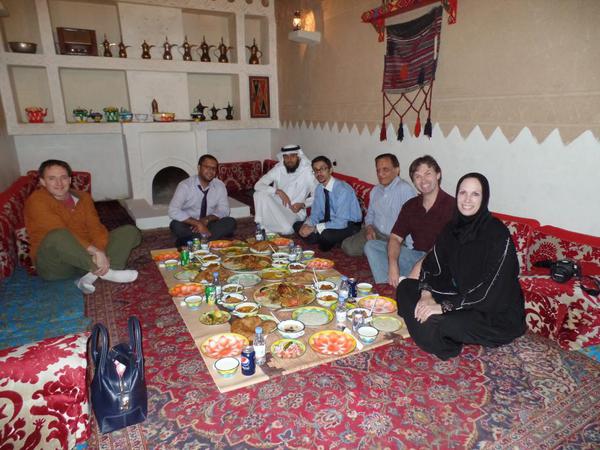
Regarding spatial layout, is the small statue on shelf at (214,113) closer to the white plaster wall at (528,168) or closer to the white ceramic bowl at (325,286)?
the white plaster wall at (528,168)

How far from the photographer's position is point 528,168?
3.23 m

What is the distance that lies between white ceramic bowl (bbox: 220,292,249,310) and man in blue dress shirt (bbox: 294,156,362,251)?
1.80 metres

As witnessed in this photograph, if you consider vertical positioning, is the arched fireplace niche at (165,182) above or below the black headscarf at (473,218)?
below

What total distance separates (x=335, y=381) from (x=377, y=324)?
0.47m

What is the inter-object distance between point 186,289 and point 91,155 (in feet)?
17.8

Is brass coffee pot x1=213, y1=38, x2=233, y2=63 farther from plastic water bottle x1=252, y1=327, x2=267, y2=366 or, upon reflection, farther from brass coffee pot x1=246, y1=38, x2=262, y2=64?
plastic water bottle x1=252, y1=327, x2=267, y2=366

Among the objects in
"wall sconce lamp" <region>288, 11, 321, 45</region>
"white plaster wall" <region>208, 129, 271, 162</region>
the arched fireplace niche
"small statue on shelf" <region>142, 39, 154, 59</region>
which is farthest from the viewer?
"white plaster wall" <region>208, 129, 271, 162</region>

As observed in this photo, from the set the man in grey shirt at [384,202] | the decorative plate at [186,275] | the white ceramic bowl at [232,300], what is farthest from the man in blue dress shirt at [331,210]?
the white ceramic bowl at [232,300]

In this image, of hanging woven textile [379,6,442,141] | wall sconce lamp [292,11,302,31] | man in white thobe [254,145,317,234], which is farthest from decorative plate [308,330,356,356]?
wall sconce lamp [292,11,302,31]

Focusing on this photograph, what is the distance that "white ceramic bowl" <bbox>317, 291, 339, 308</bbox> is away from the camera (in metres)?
2.61

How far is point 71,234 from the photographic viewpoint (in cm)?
322

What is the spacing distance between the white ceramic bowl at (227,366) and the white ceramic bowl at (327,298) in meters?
0.76

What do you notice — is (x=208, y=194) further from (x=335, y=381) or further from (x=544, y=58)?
(x=544, y=58)

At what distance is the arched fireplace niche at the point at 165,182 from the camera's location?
7109mm
